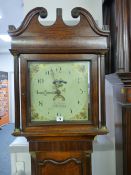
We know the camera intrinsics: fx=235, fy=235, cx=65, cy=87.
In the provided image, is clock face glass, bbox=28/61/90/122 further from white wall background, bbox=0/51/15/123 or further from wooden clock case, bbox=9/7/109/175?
white wall background, bbox=0/51/15/123

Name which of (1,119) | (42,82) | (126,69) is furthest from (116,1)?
(1,119)

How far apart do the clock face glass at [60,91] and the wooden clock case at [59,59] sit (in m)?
0.03

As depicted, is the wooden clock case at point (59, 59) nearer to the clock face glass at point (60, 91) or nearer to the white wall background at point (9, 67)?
the clock face glass at point (60, 91)

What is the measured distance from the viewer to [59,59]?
1192 mm

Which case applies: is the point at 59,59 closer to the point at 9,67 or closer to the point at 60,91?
the point at 60,91

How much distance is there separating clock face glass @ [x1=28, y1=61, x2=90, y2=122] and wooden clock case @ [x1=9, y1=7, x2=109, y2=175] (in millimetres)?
33

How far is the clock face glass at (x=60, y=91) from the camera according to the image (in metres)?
1.21

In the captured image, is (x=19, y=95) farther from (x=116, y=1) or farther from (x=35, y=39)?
(x=116, y=1)

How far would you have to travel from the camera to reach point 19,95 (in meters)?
1.20

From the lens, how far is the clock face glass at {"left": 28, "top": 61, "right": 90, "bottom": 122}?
1215 mm

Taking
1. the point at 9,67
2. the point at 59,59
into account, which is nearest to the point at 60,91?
the point at 59,59

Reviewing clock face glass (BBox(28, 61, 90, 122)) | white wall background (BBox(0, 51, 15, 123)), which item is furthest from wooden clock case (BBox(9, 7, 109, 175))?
white wall background (BBox(0, 51, 15, 123))

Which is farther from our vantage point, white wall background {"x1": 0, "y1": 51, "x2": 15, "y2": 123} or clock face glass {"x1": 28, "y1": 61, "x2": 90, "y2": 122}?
white wall background {"x1": 0, "y1": 51, "x2": 15, "y2": 123}

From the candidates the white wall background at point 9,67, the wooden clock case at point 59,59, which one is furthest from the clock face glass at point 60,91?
the white wall background at point 9,67
